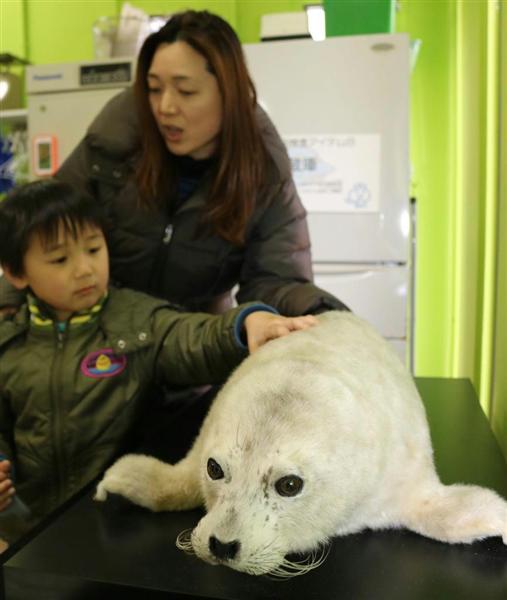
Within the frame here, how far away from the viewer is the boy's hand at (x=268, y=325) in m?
0.83

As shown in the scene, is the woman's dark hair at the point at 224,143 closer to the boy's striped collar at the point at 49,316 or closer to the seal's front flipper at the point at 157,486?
the boy's striped collar at the point at 49,316

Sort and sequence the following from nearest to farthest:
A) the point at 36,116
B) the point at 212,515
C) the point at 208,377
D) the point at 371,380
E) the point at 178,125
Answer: the point at 212,515 → the point at 371,380 → the point at 208,377 → the point at 178,125 → the point at 36,116

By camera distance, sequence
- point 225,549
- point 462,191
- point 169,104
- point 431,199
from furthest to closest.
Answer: point 431,199
point 462,191
point 169,104
point 225,549

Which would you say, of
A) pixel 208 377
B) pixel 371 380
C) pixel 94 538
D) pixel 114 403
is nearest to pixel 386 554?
pixel 371 380

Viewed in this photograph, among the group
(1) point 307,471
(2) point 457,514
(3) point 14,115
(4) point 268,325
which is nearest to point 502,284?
(4) point 268,325

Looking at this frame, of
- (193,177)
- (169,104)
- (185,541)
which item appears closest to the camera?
(185,541)

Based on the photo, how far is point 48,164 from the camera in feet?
8.75

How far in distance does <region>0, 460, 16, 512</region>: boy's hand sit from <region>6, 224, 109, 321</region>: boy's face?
0.28 meters

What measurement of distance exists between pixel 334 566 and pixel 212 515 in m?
0.13

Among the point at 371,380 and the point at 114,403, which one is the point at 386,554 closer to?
the point at 371,380

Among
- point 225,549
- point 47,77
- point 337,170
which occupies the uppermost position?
point 47,77

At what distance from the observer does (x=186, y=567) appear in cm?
59

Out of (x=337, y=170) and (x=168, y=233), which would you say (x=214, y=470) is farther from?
(x=337, y=170)

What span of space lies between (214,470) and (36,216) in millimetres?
637
